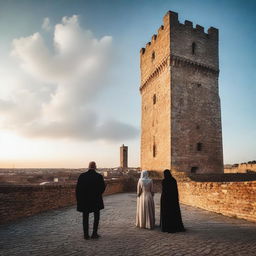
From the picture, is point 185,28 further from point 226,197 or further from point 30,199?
A: point 30,199

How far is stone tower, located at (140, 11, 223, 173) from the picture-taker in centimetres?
2084

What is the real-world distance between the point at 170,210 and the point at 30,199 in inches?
192

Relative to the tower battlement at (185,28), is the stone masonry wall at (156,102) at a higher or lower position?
lower

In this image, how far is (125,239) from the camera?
5.14m

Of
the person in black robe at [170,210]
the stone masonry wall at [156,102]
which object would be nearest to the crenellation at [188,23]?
the stone masonry wall at [156,102]

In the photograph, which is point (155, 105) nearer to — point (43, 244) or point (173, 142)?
point (173, 142)

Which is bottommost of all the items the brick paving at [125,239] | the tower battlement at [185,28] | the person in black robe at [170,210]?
the brick paving at [125,239]

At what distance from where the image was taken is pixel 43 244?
4812 millimetres

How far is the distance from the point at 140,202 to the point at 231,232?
2351 millimetres

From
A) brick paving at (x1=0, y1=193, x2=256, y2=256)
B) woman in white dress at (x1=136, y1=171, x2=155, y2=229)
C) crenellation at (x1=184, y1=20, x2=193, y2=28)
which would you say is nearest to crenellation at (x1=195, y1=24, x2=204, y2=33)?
crenellation at (x1=184, y1=20, x2=193, y2=28)

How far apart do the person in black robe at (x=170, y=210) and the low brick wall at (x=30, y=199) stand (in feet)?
14.8

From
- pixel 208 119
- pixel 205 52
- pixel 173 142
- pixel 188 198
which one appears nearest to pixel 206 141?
pixel 208 119

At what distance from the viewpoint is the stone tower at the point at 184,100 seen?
2084cm

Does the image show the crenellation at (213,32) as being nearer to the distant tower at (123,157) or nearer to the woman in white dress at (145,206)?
the woman in white dress at (145,206)
